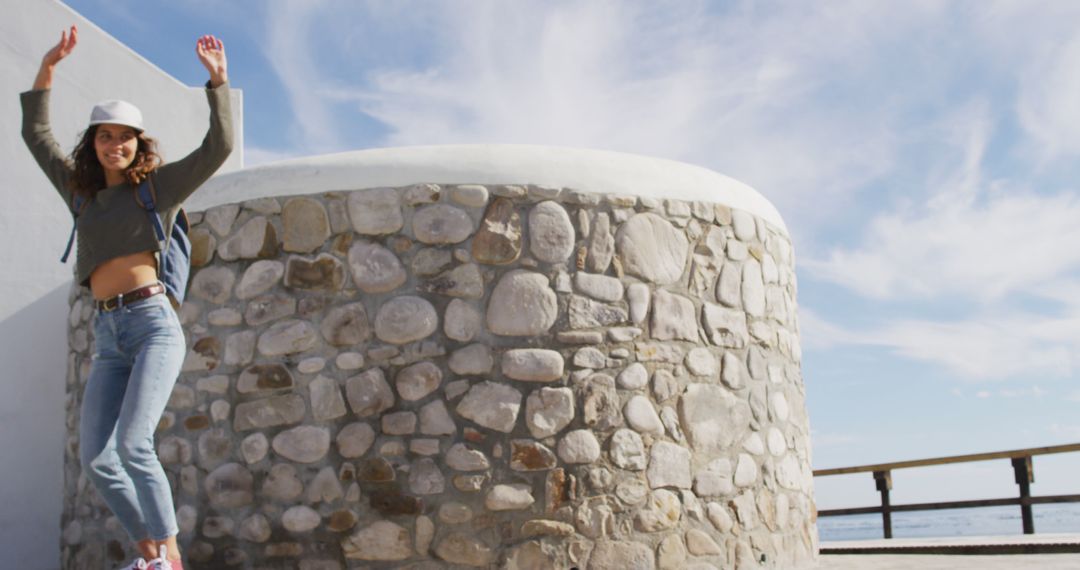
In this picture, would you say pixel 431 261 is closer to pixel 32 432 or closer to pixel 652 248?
pixel 652 248

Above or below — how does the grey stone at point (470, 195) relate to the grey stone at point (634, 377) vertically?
above

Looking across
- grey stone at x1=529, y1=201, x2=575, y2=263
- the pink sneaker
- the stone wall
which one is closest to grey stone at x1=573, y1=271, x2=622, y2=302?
the stone wall

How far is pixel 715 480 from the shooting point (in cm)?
478

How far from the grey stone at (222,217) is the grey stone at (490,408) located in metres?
1.42

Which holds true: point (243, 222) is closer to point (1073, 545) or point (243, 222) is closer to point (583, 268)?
point (583, 268)

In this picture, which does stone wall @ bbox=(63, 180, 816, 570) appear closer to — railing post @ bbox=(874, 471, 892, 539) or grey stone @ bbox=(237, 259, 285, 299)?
grey stone @ bbox=(237, 259, 285, 299)

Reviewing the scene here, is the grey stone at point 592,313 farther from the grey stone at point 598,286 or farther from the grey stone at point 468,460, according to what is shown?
the grey stone at point 468,460

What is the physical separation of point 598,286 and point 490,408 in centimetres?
73

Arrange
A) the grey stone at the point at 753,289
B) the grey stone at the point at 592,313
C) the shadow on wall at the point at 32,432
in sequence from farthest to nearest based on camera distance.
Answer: the shadow on wall at the point at 32,432, the grey stone at the point at 753,289, the grey stone at the point at 592,313

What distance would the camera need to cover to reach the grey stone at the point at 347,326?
4.54 meters

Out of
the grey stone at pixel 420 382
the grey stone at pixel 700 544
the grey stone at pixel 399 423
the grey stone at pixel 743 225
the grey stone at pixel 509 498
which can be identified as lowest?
the grey stone at pixel 700 544

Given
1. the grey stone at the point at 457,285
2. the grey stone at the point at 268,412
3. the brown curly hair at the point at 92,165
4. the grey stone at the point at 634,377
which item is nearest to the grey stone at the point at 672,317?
the grey stone at the point at 634,377

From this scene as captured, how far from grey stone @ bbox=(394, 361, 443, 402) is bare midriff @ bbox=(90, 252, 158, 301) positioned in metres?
1.62

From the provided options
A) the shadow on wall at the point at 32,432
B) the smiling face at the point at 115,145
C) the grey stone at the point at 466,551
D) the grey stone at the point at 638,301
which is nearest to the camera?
the smiling face at the point at 115,145
